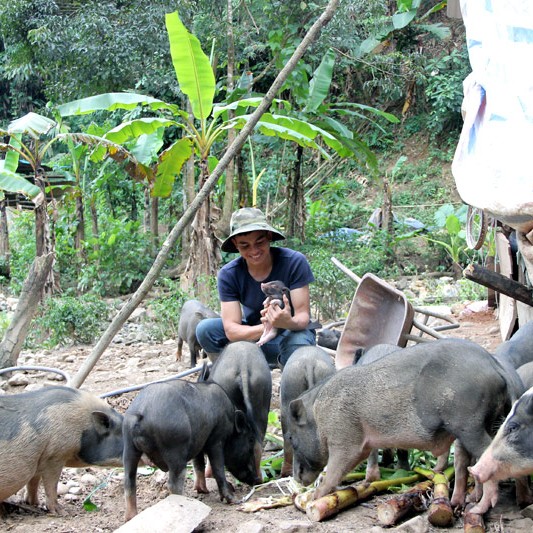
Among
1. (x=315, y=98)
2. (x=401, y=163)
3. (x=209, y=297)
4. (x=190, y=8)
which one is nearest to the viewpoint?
(x=209, y=297)

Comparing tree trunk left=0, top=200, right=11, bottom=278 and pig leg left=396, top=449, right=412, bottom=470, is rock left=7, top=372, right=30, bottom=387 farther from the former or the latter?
tree trunk left=0, top=200, right=11, bottom=278

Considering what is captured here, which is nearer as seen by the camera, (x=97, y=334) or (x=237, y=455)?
(x=237, y=455)

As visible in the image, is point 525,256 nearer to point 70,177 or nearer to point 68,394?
point 68,394

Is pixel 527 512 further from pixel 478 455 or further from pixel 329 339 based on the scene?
pixel 329 339

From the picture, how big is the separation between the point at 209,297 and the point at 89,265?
Answer: 495 cm

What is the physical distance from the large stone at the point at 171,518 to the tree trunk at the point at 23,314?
3710 millimetres

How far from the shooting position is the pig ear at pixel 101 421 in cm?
461

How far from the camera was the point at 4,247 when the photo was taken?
16953 millimetres

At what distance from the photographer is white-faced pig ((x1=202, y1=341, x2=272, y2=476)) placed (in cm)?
484

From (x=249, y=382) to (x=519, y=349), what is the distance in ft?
5.64

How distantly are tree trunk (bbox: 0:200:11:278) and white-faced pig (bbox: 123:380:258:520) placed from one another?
12.0 meters

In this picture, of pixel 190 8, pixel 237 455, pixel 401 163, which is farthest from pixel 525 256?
pixel 401 163

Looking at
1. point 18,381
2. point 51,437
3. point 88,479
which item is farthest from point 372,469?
point 18,381

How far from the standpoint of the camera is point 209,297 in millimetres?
9984
